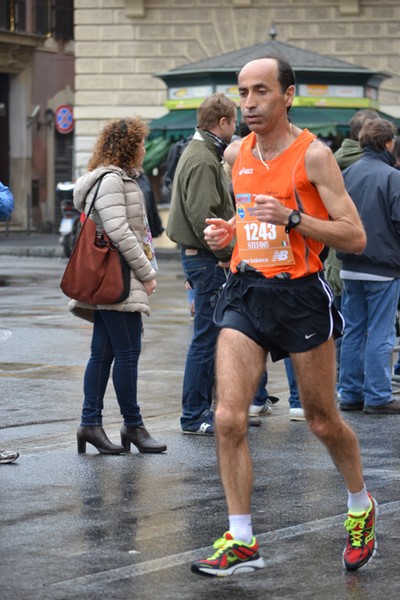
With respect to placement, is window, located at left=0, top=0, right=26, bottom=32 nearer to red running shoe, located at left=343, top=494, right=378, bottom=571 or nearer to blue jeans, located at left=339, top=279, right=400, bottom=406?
blue jeans, located at left=339, top=279, right=400, bottom=406

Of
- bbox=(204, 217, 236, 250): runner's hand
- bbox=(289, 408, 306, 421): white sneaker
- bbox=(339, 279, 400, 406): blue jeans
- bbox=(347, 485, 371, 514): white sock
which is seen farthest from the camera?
bbox=(339, 279, 400, 406): blue jeans

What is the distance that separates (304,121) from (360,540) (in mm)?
22879

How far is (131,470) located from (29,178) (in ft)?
120

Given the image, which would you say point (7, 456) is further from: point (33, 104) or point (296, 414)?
point (33, 104)

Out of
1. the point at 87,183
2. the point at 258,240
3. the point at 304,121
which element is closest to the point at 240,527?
the point at 258,240

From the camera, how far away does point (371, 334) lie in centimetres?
1010

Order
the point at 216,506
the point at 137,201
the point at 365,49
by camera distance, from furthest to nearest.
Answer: the point at 365,49 < the point at 137,201 < the point at 216,506

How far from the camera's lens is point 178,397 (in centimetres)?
1070

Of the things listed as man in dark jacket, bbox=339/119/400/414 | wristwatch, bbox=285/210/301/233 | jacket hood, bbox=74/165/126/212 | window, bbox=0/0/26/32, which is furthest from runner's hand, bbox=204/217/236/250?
window, bbox=0/0/26/32

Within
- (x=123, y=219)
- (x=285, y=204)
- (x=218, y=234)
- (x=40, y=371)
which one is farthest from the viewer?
(x=40, y=371)

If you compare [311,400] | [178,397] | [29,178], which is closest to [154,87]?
[29,178]

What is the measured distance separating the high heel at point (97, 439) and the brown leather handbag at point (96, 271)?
68 centimetres

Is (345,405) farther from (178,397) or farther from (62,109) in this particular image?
(62,109)

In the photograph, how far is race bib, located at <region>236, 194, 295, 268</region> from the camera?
600cm
